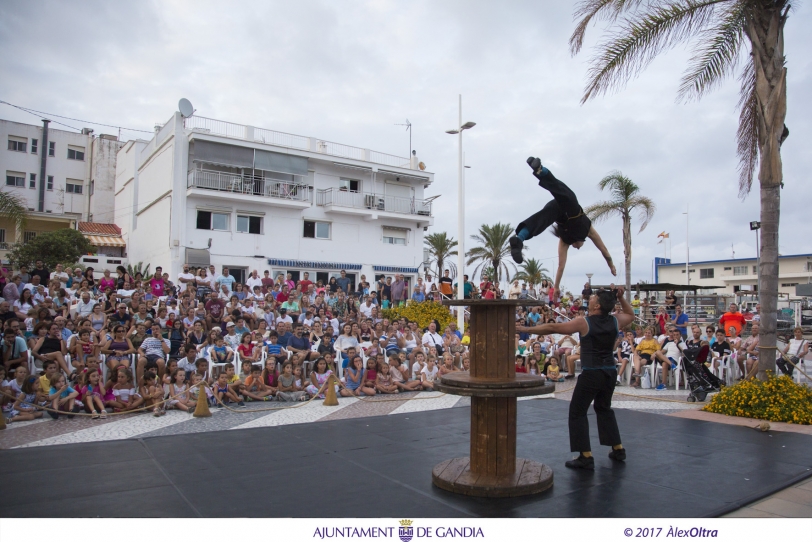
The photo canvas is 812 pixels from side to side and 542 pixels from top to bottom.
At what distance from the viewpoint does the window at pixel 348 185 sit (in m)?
27.9

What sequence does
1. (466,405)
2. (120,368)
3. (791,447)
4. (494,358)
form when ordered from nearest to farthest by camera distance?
(494,358)
(791,447)
(120,368)
(466,405)

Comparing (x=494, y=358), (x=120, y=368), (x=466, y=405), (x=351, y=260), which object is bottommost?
(x=466, y=405)

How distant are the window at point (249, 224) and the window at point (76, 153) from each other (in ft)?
48.9

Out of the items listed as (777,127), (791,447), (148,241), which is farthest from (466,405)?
(148,241)

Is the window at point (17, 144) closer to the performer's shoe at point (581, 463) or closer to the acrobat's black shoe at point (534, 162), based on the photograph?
the acrobat's black shoe at point (534, 162)

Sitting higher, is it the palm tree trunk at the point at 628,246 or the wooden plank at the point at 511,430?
the palm tree trunk at the point at 628,246

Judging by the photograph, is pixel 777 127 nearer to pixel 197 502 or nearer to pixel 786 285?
pixel 197 502

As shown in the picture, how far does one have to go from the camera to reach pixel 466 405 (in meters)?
9.46

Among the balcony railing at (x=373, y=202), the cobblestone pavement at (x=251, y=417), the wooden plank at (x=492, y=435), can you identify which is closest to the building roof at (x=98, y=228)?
the balcony railing at (x=373, y=202)

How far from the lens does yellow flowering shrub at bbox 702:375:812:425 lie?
7.78 metres

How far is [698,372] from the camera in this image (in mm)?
10500

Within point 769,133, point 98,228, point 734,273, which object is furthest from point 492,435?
point 734,273

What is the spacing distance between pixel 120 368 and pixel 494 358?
6.42m

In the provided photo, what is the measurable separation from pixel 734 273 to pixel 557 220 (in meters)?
47.1
